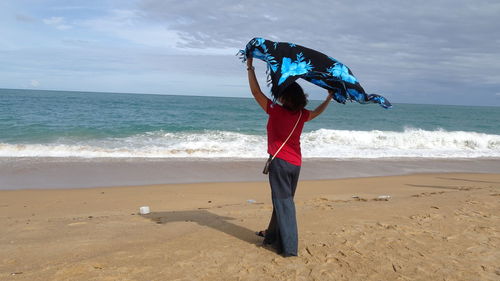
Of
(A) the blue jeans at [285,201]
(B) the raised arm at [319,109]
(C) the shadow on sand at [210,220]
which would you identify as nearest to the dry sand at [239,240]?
(C) the shadow on sand at [210,220]

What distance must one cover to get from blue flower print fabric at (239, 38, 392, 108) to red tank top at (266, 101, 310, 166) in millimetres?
251

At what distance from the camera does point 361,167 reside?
44.2 ft

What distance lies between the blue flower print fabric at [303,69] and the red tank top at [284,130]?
0.82 ft

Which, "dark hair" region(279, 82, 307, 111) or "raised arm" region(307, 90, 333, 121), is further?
"raised arm" region(307, 90, 333, 121)

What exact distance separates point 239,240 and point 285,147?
1.42 meters

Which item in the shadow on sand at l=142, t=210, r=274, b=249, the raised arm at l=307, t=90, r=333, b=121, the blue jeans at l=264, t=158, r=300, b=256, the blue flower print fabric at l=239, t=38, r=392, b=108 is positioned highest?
the blue flower print fabric at l=239, t=38, r=392, b=108

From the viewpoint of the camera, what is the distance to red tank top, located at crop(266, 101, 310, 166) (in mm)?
3672

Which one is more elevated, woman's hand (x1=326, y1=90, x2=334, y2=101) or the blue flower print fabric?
the blue flower print fabric

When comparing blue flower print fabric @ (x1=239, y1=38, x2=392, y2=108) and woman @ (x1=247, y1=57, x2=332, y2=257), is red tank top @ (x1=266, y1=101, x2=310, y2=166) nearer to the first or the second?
woman @ (x1=247, y1=57, x2=332, y2=257)

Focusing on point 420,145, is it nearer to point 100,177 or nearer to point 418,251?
point 100,177

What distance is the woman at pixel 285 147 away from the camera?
365 centimetres

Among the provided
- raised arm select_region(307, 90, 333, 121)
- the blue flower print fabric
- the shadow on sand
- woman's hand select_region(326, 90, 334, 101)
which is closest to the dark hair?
the blue flower print fabric

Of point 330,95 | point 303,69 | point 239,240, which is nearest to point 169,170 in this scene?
point 239,240

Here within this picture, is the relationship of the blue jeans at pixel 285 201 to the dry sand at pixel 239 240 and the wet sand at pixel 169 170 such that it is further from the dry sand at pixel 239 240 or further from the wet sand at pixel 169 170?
the wet sand at pixel 169 170
